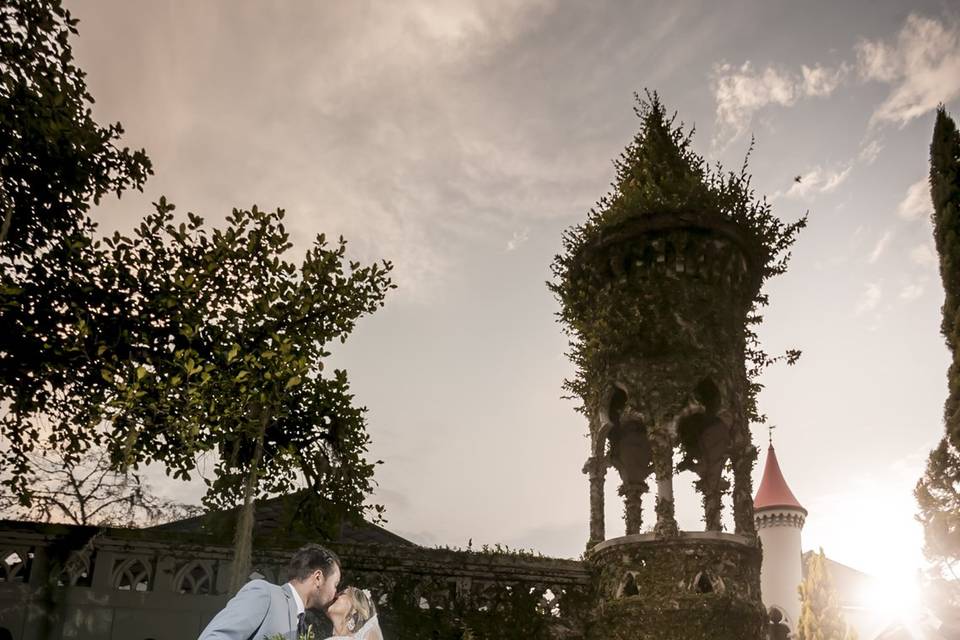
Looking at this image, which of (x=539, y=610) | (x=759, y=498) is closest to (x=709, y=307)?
(x=539, y=610)

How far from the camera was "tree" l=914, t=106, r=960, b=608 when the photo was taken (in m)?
28.7

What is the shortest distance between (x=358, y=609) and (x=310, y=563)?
706 millimetres

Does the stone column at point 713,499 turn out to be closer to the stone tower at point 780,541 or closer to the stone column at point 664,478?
the stone column at point 664,478

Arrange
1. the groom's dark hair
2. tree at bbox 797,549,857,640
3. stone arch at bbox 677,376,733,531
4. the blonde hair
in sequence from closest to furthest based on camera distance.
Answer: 1. the groom's dark hair
2. the blonde hair
3. stone arch at bbox 677,376,733,531
4. tree at bbox 797,549,857,640

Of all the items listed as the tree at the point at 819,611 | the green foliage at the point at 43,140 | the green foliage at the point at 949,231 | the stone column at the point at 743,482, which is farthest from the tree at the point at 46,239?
the tree at the point at 819,611

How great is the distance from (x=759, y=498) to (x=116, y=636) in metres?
44.6

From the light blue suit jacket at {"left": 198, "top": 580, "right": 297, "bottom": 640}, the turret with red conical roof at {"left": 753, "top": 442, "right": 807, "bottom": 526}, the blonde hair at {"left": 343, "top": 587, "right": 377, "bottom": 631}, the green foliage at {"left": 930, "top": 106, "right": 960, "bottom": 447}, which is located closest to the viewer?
the light blue suit jacket at {"left": 198, "top": 580, "right": 297, "bottom": 640}

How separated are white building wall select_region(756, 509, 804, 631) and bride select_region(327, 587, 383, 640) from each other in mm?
43256

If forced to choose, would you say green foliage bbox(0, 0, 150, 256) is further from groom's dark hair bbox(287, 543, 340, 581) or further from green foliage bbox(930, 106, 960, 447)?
green foliage bbox(930, 106, 960, 447)

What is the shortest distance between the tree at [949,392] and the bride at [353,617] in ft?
93.7

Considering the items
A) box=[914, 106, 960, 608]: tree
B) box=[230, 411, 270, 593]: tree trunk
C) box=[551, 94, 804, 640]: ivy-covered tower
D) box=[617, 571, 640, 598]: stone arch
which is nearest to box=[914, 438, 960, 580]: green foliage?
box=[914, 106, 960, 608]: tree

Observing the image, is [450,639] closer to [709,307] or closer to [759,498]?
[709,307]

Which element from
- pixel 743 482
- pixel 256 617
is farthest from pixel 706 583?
pixel 256 617

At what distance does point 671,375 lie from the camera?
51.4ft
